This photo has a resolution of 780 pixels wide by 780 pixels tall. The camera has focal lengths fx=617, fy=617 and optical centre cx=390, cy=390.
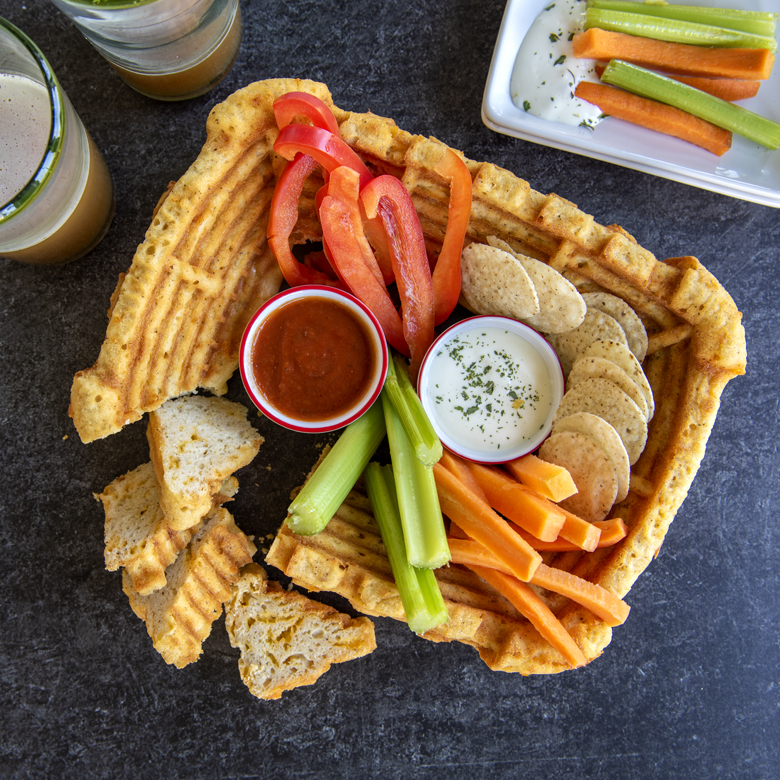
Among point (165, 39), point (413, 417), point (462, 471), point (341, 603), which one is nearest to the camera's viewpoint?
point (165, 39)

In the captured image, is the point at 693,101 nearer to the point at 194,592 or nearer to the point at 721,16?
the point at 721,16

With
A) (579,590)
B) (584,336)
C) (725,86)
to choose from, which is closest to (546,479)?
(579,590)

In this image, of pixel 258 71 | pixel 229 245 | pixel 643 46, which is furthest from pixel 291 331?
pixel 643 46

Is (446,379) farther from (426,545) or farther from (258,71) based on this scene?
(258,71)

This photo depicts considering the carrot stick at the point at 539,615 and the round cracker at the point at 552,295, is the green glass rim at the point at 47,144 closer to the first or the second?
the round cracker at the point at 552,295

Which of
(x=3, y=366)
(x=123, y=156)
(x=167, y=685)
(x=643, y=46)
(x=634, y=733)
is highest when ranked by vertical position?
(x=643, y=46)

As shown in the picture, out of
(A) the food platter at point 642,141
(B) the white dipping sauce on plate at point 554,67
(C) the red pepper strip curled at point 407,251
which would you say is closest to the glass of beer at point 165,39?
(C) the red pepper strip curled at point 407,251
